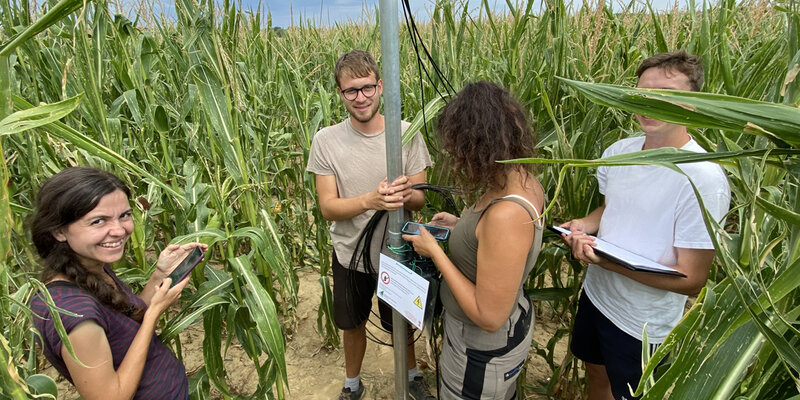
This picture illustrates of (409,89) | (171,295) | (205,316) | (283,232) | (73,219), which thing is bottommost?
(283,232)

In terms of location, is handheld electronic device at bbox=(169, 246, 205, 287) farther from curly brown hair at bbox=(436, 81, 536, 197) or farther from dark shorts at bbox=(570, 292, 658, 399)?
dark shorts at bbox=(570, 292, 658, 399)

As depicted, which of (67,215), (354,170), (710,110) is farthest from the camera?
(354,170)

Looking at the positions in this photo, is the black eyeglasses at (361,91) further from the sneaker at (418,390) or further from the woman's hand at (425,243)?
the sneaker at (418,390)

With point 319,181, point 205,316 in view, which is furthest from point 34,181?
point 319,181

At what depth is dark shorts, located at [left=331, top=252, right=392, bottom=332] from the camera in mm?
1928

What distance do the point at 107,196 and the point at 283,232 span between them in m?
1.82

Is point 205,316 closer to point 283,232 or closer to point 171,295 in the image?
point 171,295

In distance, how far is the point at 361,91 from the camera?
169 centimetres

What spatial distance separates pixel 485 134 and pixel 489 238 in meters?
0.30

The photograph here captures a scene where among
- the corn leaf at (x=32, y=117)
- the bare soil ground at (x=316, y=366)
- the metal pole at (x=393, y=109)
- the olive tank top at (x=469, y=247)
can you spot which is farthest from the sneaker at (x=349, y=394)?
the corn leaf at (x=32, y=117)

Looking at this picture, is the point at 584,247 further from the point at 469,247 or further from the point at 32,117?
the point at 32,117

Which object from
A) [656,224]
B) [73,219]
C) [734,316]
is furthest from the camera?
[656,224]

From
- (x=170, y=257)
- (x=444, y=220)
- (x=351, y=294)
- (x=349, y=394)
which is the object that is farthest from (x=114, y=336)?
(x=349, y=394)

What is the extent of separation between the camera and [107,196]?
1.12m
